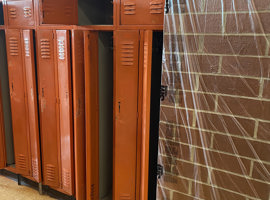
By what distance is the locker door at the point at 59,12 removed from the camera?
1.77m

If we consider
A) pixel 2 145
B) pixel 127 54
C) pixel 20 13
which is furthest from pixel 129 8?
pixel 2 145

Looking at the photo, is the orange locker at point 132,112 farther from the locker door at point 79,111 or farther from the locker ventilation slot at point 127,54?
the locker door at point 79,111

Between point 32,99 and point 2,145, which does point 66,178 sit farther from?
point 2,145

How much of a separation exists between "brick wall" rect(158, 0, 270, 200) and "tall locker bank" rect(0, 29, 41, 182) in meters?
1.26

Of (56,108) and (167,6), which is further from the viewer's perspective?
(56,108)

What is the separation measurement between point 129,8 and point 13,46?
3.86ft

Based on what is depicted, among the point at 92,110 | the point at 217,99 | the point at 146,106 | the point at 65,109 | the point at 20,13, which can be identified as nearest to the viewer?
the point at 217,99

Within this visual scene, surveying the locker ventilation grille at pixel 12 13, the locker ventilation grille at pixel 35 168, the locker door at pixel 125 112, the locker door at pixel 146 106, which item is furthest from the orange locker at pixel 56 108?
the locker door at pixel 146 106

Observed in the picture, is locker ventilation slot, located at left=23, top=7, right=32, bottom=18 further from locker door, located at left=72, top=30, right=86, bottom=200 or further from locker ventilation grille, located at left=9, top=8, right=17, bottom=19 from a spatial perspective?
locker door, located at left=72, top=30, right=86, bottom=200

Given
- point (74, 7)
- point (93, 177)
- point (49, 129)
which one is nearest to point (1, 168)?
point (49, 129)

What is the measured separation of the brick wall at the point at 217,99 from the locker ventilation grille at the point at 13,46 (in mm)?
1434

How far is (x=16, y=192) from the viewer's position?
94.6 inches

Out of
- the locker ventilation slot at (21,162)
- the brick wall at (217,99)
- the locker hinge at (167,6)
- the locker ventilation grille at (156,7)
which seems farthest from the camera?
the locker ventilation slot at (21,162)

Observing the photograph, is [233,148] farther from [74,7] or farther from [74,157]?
[74,7]
